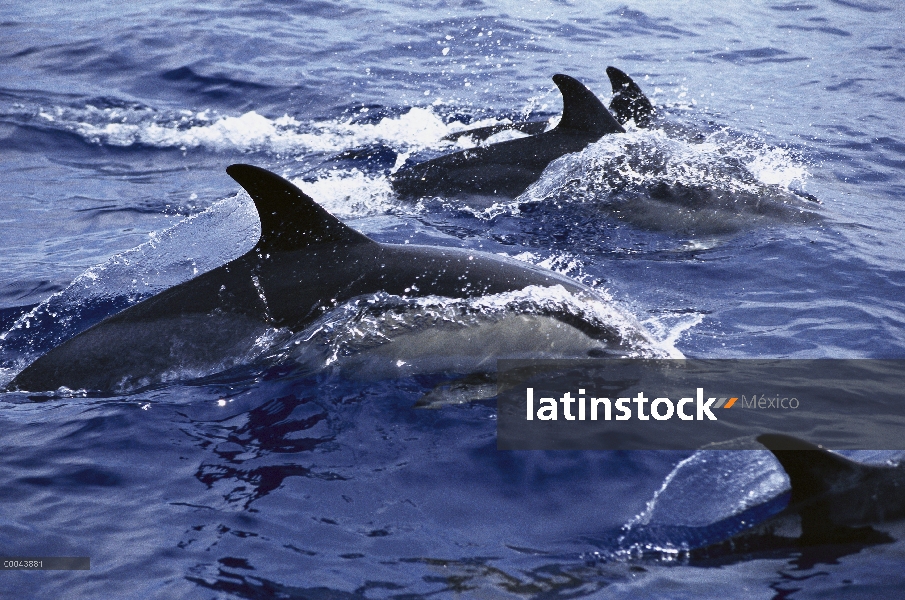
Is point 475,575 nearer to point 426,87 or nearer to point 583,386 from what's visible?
point 583,386

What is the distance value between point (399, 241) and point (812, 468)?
624 cm

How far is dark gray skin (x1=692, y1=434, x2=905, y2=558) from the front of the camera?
4262mm

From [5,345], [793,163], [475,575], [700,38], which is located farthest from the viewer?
[700,38]

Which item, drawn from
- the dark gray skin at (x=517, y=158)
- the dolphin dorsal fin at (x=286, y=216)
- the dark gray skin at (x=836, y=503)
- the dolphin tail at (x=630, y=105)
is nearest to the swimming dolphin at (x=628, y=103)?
the dolphin tail at (x=630, y=105)

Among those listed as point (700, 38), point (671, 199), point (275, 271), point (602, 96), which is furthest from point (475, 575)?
point (700, 38)

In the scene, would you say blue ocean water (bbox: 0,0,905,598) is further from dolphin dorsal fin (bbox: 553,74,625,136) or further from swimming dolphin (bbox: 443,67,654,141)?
swimming dolphin (bbox: 443,67,654,141)

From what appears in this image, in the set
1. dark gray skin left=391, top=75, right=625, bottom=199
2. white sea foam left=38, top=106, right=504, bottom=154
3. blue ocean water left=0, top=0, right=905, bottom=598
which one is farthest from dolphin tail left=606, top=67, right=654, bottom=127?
white sea foam left=38, top=106, right=504, bottom=154

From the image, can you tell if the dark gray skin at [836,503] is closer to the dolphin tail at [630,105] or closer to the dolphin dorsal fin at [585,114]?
the dolphin dorsal fin at [585,114]

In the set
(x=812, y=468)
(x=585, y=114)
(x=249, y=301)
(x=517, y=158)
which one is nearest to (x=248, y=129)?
(x=517, y=158)

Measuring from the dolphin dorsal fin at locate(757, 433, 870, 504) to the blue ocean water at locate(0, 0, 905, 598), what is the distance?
0.96 feet

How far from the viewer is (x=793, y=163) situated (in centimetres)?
1284

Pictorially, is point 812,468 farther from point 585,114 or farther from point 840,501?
point 585,114

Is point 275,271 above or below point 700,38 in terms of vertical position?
below

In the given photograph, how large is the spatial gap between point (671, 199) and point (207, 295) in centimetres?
570
